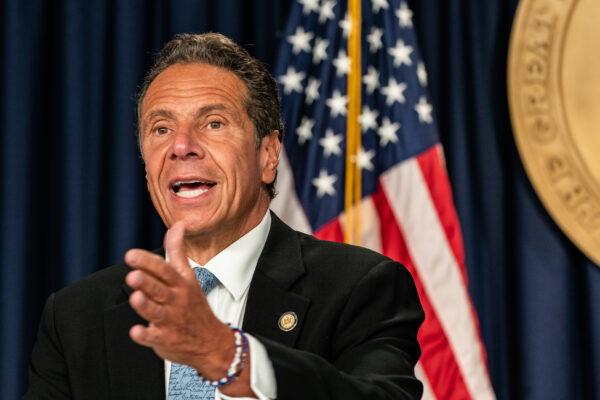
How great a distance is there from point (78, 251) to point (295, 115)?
950 mm

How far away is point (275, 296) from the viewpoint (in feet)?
6.60

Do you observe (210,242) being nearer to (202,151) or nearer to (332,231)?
(202,151)

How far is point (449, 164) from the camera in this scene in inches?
154

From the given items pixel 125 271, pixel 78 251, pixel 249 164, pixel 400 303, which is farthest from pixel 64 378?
pixel 78 251

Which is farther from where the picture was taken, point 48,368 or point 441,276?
point 441,276

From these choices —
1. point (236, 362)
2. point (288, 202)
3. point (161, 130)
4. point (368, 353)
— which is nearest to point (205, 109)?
point (161, 130)

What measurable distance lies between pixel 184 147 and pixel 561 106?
215 centimetres

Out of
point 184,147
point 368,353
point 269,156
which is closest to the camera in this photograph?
point 368,353

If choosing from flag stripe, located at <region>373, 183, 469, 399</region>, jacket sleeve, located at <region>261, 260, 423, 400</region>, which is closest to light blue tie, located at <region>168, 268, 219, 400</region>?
jacket sleeve, located at <region>261, 260, 423, 400</region>

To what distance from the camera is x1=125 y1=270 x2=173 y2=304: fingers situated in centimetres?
130

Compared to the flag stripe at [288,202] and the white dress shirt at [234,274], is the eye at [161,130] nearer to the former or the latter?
the white dress shirt at [234,274]

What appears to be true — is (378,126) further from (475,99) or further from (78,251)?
(78,251)

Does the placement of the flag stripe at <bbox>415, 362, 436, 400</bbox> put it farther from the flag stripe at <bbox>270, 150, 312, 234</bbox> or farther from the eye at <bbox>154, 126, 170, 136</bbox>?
the eye at <bbox>154, 126, 170, 136</bbox>

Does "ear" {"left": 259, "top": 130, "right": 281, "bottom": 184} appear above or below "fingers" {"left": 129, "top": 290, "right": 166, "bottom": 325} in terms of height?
above
